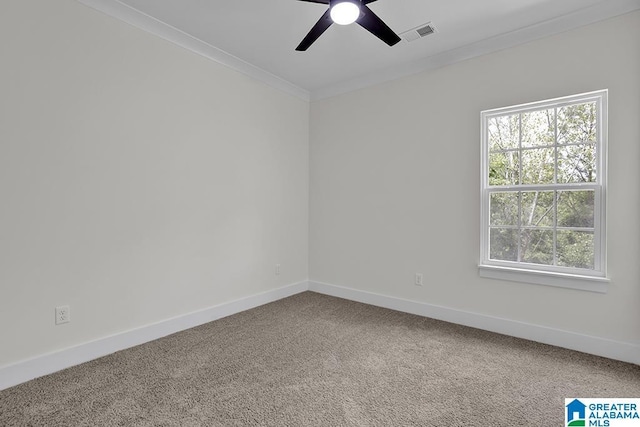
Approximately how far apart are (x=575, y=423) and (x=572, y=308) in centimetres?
117

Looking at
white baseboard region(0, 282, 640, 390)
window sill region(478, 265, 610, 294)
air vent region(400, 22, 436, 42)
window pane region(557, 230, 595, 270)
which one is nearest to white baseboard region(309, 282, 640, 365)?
white baseboard region(0, 282, 640, 390)

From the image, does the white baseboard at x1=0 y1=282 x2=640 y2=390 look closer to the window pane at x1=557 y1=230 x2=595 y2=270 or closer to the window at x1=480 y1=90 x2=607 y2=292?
the window at x1=480 y1=90 x2=607 y2=292

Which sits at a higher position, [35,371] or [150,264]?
[150,264]

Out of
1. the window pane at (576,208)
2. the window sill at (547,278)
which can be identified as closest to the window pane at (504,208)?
the window pane at (576,208)

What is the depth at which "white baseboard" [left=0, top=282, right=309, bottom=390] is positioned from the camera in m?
2.04

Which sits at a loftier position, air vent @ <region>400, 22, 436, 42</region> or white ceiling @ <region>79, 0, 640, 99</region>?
white ceiling @ <region>79, 0, 640, 99</region>

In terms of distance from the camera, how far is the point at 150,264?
8.93 feet

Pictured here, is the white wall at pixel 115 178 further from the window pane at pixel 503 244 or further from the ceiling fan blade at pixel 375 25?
the window pane at pixel 503 244

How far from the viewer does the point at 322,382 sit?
2.07 meters

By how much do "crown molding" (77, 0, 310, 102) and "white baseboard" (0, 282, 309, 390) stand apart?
253cm

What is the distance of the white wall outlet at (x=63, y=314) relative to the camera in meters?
2.21

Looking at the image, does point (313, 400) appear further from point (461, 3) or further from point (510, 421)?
point (461, 3)

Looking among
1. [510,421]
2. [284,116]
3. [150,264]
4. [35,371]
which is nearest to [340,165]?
[284,116]

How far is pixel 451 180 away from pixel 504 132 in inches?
25.3
